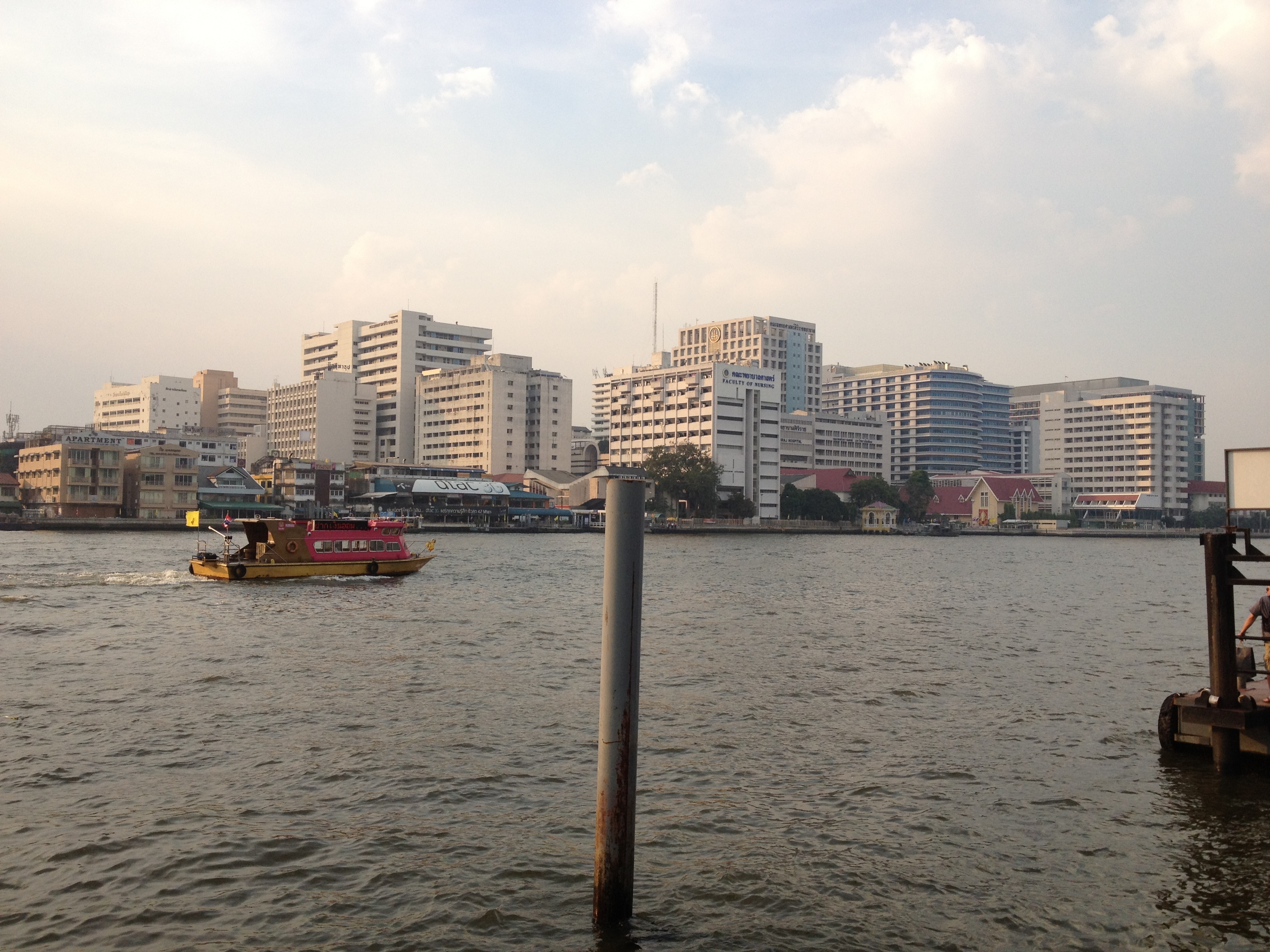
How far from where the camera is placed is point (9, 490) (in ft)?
375

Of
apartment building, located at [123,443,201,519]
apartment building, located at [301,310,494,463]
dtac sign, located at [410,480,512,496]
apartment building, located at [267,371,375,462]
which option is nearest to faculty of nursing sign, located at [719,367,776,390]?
dtac sign, located at [410,480,512,496]

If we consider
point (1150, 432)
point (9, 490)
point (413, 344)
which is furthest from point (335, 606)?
point (1150, 432)

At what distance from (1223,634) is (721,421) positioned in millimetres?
134750

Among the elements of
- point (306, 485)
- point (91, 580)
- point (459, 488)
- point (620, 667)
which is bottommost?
point (91, 580)

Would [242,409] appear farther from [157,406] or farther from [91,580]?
[91,580]

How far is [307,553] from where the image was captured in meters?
47.3

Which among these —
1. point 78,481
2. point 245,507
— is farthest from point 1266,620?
point 78,481

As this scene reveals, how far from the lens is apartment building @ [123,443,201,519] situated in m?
111

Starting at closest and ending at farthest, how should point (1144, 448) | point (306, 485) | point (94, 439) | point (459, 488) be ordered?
point (94, 439), point (306, 485), point (459, 488), point (1144, 448)

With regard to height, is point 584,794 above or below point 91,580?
below

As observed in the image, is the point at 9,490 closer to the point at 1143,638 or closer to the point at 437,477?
the point at 437,477

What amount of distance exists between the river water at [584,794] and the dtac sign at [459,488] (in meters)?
96.3

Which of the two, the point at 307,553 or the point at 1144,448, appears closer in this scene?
the point at 307,553

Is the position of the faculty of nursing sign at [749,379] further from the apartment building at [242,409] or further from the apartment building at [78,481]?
the apartment building at [242,409]
